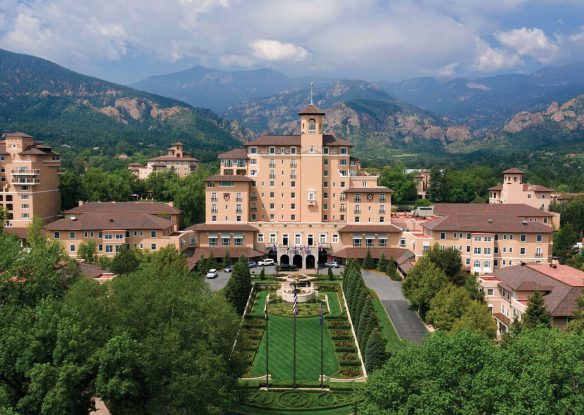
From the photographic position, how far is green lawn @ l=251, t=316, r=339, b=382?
39969 mm

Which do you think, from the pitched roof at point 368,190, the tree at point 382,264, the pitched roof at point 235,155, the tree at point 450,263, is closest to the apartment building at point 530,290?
the tree at point 450,263

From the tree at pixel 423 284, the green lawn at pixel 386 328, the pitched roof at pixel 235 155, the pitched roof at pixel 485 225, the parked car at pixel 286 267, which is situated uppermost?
the pitched roof at pixel 235 155

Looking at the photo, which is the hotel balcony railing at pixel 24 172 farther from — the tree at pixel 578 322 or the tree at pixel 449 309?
the tree at pixel 578 322

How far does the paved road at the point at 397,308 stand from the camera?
47.9 metres

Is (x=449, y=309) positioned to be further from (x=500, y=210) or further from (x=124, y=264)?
(x=500, y=210)

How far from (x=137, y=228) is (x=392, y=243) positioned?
36.6 meters

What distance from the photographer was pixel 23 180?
83812 mm

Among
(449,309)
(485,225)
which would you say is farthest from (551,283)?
(485,225)

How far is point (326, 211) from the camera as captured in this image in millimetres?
83750

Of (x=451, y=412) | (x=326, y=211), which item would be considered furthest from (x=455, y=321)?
(x=326, y=211)

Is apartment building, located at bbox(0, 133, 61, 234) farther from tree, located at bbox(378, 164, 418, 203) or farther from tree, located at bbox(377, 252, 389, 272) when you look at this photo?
tree, located at bbox(378, 164, 418, 203)

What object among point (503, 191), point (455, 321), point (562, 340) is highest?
point (503, 191)

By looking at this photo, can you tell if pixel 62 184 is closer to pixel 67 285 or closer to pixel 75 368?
pixel 67 285

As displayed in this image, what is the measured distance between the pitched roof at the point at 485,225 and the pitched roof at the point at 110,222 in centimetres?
3829
